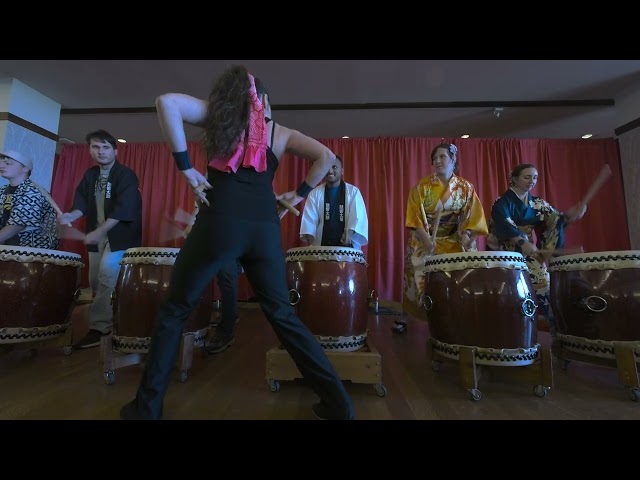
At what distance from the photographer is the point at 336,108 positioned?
152 inches

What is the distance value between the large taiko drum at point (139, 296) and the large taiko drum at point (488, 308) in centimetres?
125

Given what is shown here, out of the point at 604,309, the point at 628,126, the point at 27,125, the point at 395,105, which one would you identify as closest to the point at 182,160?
the point at 604,309

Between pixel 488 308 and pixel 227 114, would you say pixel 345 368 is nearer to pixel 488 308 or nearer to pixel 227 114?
pixel 488 308

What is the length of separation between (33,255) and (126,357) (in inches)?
29.8

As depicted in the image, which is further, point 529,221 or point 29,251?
point 529,221

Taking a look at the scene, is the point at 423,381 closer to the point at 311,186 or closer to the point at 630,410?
the point at 630,410

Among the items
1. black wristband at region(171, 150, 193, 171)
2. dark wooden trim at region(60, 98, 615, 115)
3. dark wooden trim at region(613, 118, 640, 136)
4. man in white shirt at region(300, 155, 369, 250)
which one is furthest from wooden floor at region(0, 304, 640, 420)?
dark wooden trim at region(613, 118, 640, 136)

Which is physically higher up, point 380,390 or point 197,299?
point 197,299

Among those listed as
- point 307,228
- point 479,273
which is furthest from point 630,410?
point 307,228

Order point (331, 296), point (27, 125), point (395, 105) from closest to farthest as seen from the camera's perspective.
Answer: point (331, 296)
point (27, 125)
point (395, 105)

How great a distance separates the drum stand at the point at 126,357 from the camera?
4.81 feet

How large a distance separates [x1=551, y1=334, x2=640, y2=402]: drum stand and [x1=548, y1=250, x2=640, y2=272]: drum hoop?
32 cm

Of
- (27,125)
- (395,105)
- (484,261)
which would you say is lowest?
(484,261)

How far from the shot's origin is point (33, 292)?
5.64ft
